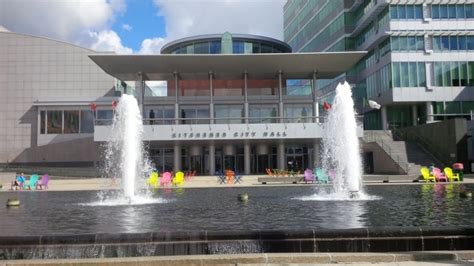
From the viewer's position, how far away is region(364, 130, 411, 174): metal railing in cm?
4008

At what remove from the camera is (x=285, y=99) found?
52375 mm

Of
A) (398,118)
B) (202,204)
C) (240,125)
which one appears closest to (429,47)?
(398,118)

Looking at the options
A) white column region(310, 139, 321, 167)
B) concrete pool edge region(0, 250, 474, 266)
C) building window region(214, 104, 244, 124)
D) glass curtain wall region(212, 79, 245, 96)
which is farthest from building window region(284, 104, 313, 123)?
concrete pool edge region(0, 250, 474, 266)

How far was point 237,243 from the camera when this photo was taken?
930cm

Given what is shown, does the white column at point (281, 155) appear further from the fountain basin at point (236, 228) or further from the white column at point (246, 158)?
the fountain basin at point (236, 228)

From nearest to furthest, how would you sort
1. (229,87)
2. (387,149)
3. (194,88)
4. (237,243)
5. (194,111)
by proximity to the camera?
(237,243)
(387,149)
(194,111)
(194,88)
(229,87)

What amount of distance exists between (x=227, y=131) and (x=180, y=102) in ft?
27.4

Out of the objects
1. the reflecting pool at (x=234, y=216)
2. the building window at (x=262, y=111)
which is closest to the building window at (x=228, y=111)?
the building window at (x=262, y=111)

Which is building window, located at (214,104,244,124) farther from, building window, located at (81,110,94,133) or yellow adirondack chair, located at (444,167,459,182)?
yellow adirondack chair, located at (444,167,459,182)

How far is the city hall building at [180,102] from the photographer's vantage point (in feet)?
151

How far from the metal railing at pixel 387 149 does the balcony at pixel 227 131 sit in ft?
6.93

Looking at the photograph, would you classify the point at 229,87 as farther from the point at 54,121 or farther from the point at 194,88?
the point at 54,121

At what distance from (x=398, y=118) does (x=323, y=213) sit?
46722mm

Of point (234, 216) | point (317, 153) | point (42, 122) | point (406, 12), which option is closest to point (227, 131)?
point (317, 153)
